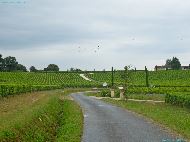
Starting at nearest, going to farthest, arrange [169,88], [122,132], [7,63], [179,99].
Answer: [122,132], [179,99], [169,88], [7,63]

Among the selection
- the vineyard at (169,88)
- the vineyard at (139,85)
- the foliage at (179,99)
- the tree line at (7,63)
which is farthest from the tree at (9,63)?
the foliage at (179,99)

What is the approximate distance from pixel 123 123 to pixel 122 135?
6.16m

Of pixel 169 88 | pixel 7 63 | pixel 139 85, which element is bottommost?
pixel 169 88

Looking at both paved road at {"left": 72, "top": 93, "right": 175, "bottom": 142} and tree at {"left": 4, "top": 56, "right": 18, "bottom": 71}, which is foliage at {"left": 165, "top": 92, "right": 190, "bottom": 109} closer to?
paved road at {"left": 72, "top": 93, "right": 175, "bottom": 142}

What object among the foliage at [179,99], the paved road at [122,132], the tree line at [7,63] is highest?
the tree line at [7,63]

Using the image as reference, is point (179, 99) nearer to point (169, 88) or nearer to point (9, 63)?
point (169, 88)

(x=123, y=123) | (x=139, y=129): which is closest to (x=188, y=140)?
(x=139, y=129)

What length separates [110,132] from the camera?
23312 mm

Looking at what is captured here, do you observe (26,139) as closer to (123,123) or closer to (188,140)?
(188,140)

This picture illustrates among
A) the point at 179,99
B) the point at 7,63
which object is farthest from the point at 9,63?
the point at 179,99

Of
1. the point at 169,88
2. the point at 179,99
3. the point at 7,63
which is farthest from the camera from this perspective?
the point at 7,63

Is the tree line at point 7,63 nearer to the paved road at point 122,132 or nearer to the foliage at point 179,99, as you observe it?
the foliage at point 179,99

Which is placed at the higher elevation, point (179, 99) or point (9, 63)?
point (9, 63)

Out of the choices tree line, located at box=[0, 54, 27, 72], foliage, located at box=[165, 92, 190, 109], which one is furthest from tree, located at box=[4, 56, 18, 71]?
foliage, located at box=[165, 92, 190, 109]
